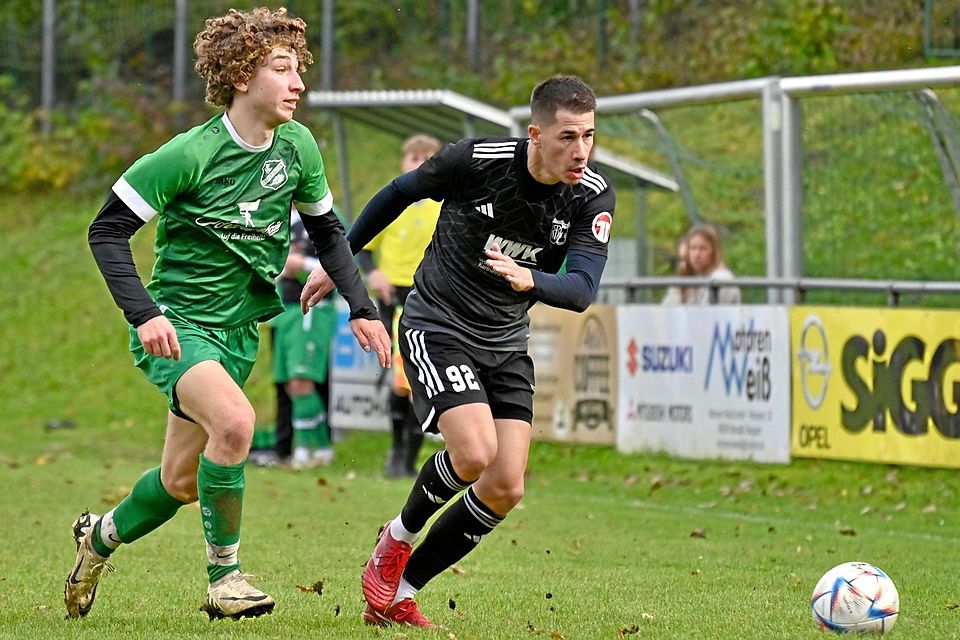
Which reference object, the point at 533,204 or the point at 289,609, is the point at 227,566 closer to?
the point at 289,609

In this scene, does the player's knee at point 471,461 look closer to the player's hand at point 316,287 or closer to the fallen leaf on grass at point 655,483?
the player's hand at point 316,287

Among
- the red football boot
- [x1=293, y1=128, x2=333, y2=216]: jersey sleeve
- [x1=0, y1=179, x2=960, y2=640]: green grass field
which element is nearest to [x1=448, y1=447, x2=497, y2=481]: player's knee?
the red football boot

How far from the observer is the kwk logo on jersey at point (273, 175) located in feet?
20.1

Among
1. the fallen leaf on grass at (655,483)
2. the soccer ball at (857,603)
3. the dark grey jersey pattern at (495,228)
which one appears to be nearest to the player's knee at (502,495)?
the dark grey jersey pattern at (495,228)

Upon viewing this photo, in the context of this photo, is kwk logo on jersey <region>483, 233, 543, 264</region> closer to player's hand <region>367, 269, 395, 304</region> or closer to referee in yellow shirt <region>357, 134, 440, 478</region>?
referee in yellow shirt <region>357, 134, 440, 478</region>

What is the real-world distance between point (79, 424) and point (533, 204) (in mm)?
12874

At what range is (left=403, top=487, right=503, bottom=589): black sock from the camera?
6.16m

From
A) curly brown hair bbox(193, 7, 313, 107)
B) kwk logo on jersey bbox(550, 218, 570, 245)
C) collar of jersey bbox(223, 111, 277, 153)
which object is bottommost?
kwk logo on jersey bbox(550, 218, 570, 245)

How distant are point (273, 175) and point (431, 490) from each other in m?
1.35

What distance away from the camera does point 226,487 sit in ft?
19.5

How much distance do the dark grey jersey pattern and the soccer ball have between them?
1.54m

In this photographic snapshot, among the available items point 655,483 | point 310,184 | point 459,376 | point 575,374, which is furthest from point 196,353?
point 575,374

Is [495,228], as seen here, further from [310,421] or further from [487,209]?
[310,421]

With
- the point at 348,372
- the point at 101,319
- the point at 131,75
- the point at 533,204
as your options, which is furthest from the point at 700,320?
the point at 131,75
